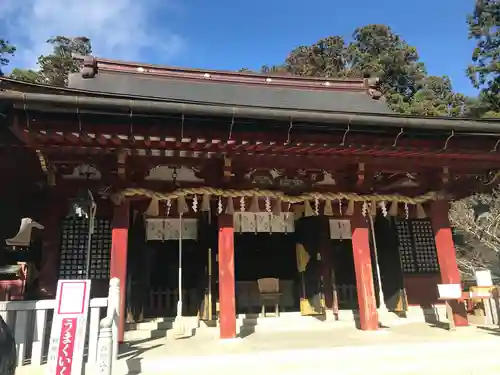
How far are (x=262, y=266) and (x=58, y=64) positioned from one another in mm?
33305

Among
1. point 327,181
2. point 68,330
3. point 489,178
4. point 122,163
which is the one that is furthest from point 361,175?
point 68,330

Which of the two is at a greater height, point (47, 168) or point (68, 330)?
point (47, 168)

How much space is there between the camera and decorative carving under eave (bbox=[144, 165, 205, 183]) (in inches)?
302

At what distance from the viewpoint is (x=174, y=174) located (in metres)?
7.77

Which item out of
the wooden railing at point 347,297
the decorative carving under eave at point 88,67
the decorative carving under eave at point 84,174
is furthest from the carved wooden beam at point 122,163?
the wooden railing at point 347,297

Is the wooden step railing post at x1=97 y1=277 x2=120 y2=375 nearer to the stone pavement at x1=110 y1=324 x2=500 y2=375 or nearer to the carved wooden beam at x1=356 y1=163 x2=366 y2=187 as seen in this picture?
the stone pavement at x1=110 y1=324 x2=500 y2=375

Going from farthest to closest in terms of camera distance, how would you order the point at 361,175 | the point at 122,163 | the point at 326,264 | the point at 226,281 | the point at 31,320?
the point at 326,264 < the point at 361,175 < the point at 226,281 < the point at 122,163 < the point at 31,320

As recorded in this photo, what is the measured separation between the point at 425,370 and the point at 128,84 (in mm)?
9821

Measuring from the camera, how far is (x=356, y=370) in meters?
5.18

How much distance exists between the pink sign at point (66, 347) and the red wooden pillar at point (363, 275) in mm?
5116

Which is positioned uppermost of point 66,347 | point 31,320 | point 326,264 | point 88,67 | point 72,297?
point 88,67

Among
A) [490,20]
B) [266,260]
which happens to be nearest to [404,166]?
[266,260]

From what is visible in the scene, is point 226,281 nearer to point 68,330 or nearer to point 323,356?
point 323,356

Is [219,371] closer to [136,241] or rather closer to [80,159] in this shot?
[80,159]
